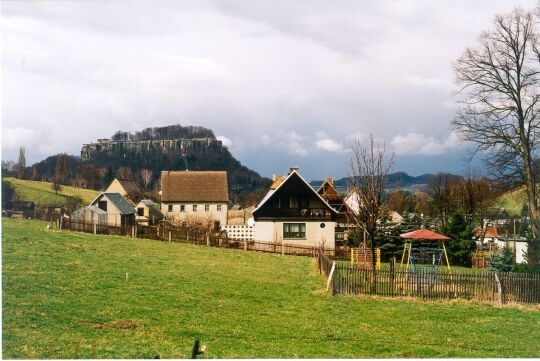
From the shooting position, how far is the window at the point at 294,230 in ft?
160

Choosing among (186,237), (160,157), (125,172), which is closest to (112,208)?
(186,237)

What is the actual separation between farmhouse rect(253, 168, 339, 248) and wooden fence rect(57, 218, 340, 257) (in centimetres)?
411

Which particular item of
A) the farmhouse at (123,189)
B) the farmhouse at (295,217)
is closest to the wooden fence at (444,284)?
the farmhouse at (295,217)

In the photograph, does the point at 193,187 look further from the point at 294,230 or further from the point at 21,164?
the point at 21,164

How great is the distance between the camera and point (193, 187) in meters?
71.2

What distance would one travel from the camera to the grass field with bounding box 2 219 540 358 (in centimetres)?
1249

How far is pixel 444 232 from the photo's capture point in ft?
160

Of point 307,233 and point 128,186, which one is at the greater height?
point 128,186

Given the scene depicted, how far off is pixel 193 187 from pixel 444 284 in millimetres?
52197

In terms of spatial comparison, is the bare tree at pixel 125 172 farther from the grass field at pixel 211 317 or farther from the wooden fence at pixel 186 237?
the grass field at pixel 211 317

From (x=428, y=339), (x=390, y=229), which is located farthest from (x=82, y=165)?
(x=428, y=339)

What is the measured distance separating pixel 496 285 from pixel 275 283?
907 centimetres

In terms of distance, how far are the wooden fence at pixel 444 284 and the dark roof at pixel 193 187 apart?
164ft

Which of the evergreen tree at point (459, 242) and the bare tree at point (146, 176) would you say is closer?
the evergreen tree at point (459, 242)
